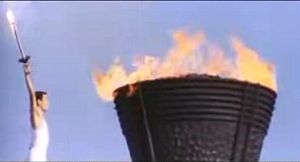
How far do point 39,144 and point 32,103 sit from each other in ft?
1.22

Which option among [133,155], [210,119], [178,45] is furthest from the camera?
[178,45]

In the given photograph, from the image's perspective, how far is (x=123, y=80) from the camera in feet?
19.1

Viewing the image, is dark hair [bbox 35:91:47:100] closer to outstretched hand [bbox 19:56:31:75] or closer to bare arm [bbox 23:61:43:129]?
bare arm [bbox 23:61:43:129]

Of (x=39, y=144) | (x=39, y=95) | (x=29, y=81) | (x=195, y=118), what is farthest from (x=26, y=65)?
(x=195, y=118)

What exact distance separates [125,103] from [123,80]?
1.38ft

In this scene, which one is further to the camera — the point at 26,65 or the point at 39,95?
the point at 39,95

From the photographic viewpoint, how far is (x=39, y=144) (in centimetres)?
505

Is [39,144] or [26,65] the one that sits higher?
[26,65]

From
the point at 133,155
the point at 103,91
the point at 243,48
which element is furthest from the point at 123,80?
the point at 243,48

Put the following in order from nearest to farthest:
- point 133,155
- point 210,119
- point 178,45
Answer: point 210,119 → point 133,155 → point 178,45

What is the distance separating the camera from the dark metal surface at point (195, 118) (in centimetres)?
509

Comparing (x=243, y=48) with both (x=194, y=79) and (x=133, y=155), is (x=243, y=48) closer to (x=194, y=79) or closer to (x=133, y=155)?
(x=194, y=79)

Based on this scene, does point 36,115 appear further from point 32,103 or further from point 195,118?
point 195,118

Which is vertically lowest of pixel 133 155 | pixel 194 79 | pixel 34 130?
pixel 133 155
